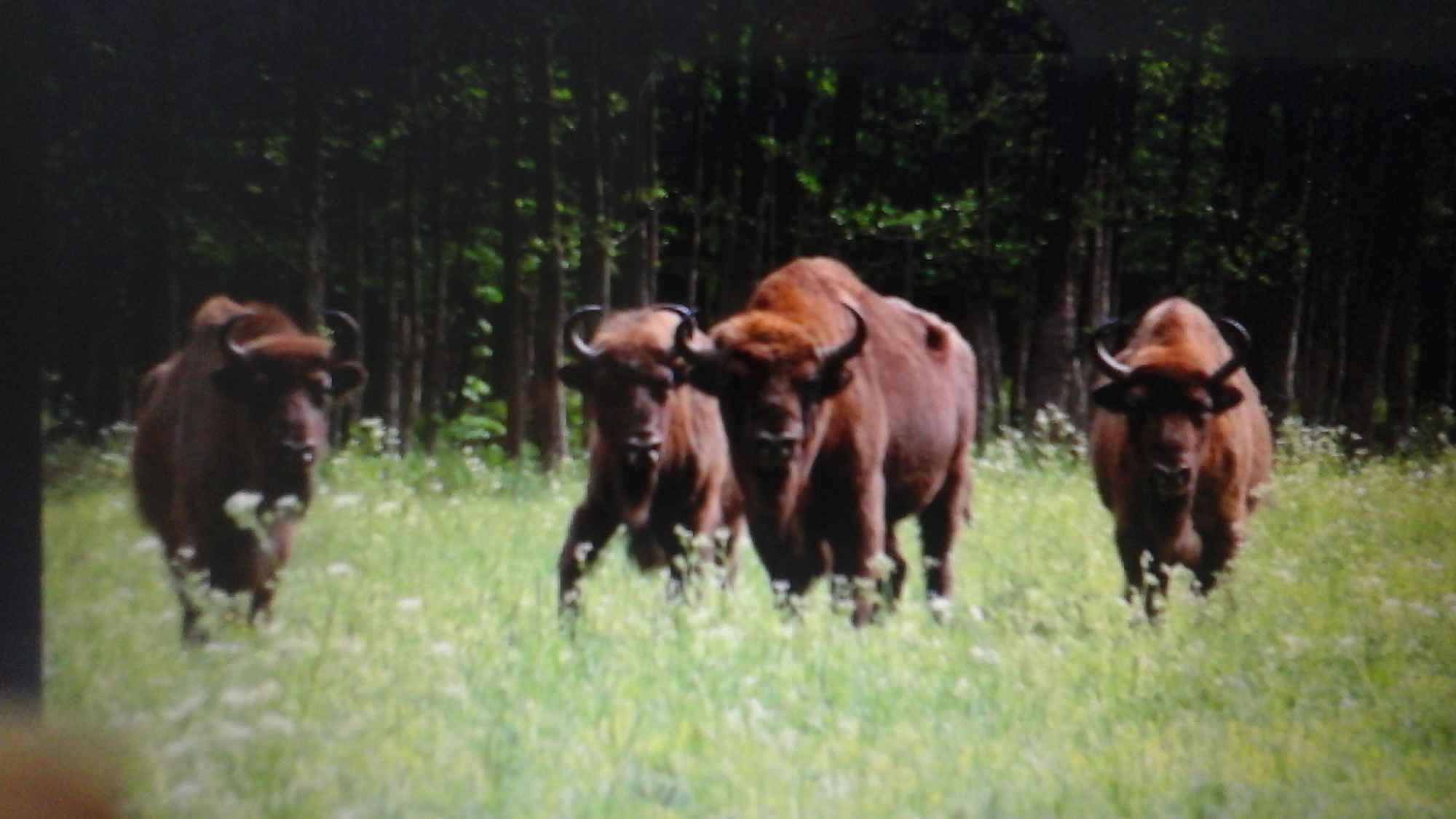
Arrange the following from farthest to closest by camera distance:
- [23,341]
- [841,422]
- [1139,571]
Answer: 1. [1139,571]
2. [841,422]
3. [23,341]

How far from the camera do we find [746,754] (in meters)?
3.31

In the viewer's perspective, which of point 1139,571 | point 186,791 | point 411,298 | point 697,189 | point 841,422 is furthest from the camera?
point 1139,571

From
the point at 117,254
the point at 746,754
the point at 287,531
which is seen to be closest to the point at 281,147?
the point at 117,254

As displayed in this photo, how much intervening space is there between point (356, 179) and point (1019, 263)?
4.64 feet

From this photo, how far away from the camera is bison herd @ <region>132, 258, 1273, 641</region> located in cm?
338

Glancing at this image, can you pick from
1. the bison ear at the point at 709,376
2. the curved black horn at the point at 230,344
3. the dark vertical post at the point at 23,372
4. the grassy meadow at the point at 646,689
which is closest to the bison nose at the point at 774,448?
the bison ear at the point at 709,376

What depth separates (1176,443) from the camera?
3.80m

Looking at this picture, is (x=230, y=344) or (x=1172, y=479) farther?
(x=1172, y=479)

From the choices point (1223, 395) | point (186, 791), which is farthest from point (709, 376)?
point (186, 791)

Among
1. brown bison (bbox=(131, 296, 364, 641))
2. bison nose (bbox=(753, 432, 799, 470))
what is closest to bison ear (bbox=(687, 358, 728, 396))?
bison nose (bbox=(753, 432, 799, 470))

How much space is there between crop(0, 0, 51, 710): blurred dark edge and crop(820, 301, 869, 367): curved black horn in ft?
5.08

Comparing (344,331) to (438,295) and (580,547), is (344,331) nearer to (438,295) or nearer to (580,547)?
(438,295)

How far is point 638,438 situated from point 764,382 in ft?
0.93

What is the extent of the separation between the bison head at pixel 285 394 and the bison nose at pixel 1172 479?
68.3 inches
